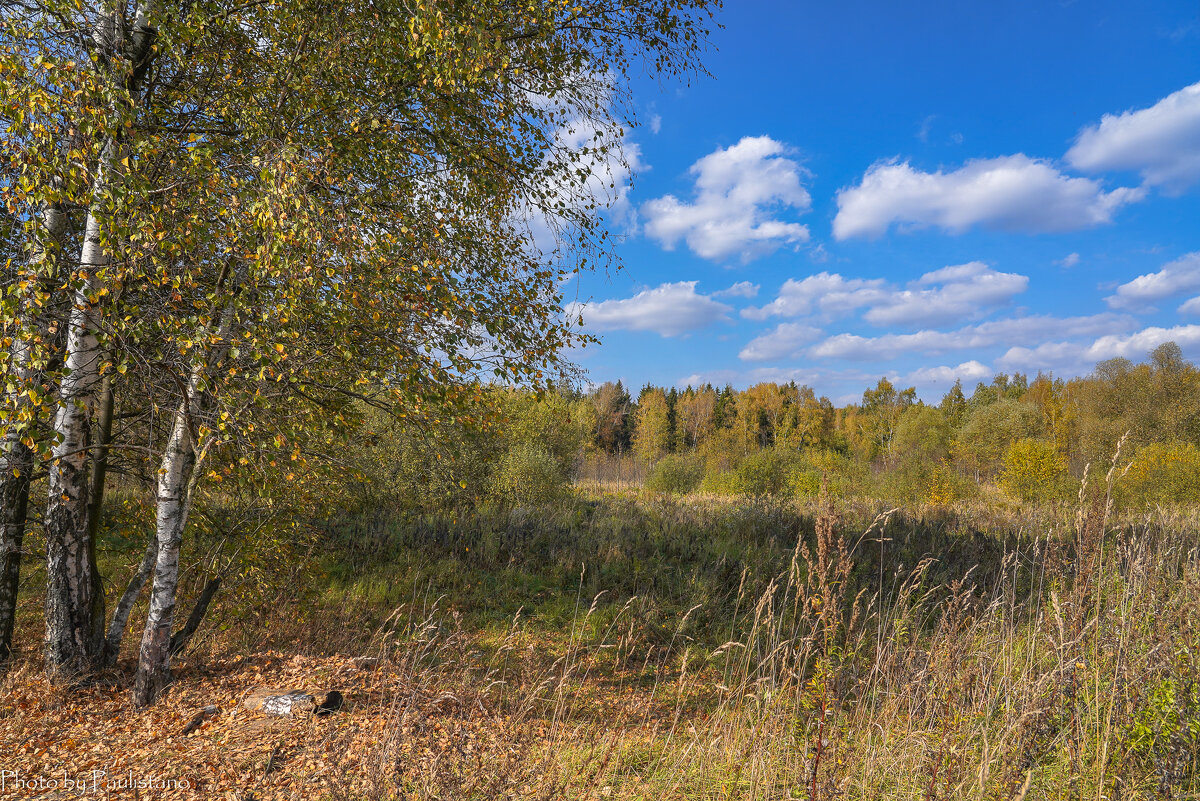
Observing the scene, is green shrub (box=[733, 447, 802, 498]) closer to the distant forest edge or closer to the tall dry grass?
the distant forest edge

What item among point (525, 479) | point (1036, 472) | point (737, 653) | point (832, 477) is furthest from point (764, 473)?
point (737, 653)

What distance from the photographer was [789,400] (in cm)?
6988

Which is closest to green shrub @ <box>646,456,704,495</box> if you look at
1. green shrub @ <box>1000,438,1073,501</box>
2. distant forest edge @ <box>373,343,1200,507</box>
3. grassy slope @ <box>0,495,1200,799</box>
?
distant forest edge @ <box>373,343,1200,507</box>

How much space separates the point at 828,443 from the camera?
190 feet

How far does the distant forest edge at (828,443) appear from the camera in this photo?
12.4 m

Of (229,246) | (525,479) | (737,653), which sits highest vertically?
(229,246)

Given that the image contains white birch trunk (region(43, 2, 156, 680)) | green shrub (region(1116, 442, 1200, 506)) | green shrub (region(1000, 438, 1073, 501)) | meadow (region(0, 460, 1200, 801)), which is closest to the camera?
meadow (region(0, 460, 1200, 801))

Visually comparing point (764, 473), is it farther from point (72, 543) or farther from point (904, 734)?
point (72, 543)

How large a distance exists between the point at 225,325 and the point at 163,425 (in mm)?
1970

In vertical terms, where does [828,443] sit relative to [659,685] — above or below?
above

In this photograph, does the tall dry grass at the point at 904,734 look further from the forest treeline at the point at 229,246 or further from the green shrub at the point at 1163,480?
the green shrub at the point at 1163,480

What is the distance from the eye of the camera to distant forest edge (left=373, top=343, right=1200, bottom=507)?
12.4 meters

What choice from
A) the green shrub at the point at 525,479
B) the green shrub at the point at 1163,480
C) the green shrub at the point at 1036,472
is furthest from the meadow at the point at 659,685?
the green shrub at the point at 1036,472

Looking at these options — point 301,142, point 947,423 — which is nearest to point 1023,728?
point 301,142
